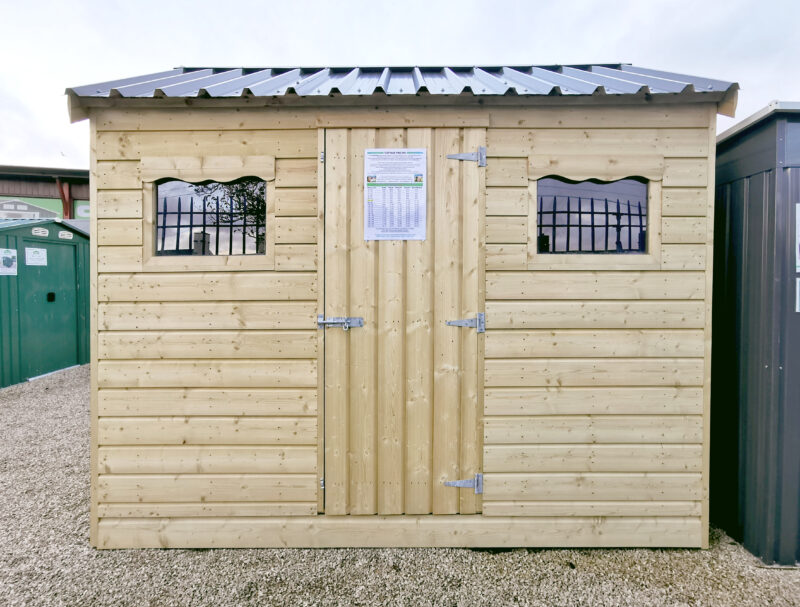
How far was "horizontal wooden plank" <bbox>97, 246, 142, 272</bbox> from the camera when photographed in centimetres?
258

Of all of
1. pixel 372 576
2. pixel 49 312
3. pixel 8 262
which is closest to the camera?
pixel 372 576

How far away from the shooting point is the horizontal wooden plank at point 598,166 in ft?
8.35

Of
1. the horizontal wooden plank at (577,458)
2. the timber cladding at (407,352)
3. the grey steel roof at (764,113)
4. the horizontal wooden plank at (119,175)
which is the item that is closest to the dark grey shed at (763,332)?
the grey steel roof at (764,113)

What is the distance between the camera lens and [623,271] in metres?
2.55

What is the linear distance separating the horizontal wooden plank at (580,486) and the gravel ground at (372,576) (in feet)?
1.15

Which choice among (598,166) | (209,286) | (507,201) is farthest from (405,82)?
(209,286)

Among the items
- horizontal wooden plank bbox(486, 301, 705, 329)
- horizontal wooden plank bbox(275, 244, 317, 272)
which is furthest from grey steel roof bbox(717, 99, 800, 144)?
horizontal wooden plank bbox(275, 244, 317, 272)

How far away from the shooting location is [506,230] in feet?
8.41

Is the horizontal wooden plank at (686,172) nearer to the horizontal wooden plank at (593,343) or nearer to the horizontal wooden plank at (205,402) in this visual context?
the horizontal wooden plank at (593,343)

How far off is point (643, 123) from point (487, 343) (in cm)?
179

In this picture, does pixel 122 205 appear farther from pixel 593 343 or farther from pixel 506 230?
pixel 593 343

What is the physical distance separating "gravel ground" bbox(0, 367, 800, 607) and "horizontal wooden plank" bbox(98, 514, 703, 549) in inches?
2.2

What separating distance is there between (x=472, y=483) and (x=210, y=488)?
70.2 inches

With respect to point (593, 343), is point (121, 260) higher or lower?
higher
